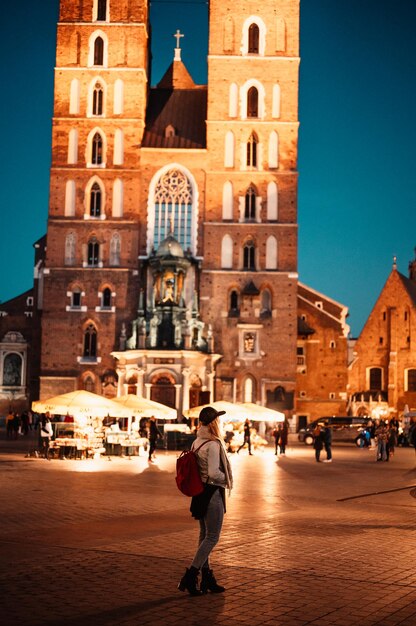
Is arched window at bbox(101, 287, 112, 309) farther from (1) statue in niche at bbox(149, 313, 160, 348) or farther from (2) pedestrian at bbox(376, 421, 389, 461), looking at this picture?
(2) pedestrian at bbox(376, 421, 389, 461)

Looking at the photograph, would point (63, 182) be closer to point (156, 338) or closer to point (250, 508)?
point (156, 338)

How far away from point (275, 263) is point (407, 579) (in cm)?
4622

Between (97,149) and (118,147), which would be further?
(97,149)

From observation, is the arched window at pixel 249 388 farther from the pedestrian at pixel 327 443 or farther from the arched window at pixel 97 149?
the pedestrian at pixel 327 443

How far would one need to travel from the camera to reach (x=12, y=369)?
204 feet

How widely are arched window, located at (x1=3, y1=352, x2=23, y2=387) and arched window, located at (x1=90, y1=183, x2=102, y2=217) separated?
12.6m

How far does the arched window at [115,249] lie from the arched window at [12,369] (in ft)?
38.0

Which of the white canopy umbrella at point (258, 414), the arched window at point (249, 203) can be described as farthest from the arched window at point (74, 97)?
the white canopy umbrella at point (258, 414)

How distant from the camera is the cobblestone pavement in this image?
779 centimetres

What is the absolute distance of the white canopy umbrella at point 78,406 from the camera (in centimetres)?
2958

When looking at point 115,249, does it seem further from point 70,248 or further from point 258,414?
point 258,414

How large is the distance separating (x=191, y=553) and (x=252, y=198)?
46.2m

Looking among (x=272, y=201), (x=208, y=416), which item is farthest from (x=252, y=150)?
(x=208, y=416)

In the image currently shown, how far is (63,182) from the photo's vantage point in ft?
183
